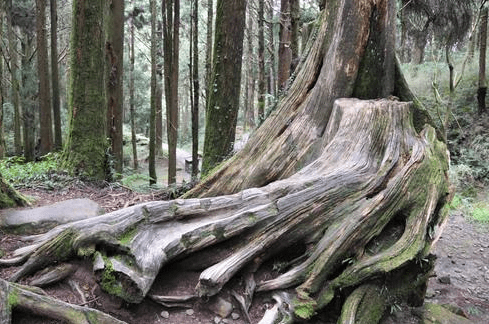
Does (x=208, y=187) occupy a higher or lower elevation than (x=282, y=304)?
higher

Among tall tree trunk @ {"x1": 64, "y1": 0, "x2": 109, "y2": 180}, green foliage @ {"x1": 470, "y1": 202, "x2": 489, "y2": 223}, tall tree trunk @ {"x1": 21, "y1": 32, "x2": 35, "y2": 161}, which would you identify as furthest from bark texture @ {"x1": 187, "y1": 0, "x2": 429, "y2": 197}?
tall tree trunk @ {"x1": 21, "y1": 32, "x2": 35, "y2": 161}

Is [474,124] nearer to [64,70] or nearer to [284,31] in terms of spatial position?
[284,31]

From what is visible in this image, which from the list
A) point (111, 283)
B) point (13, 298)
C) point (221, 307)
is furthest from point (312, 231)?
point (13, 298)

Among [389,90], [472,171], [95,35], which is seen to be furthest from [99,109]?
[472,171]

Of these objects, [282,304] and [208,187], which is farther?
[208,187]

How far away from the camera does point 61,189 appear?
705 cm

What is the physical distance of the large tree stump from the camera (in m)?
3.58

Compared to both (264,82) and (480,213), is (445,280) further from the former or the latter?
(264,82)

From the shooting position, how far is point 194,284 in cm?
383

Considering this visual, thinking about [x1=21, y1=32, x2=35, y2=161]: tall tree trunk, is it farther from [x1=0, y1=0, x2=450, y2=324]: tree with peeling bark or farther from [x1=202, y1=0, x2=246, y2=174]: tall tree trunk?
[x1=0, y1=0, x2=450, y2=324]: tree with peeling bark

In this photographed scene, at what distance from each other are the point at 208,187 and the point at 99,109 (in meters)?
3.51

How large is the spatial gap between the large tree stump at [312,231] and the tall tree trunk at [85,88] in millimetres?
3797

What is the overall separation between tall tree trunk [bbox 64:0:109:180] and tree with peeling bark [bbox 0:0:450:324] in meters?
3.37

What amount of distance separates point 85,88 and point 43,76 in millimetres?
10723
